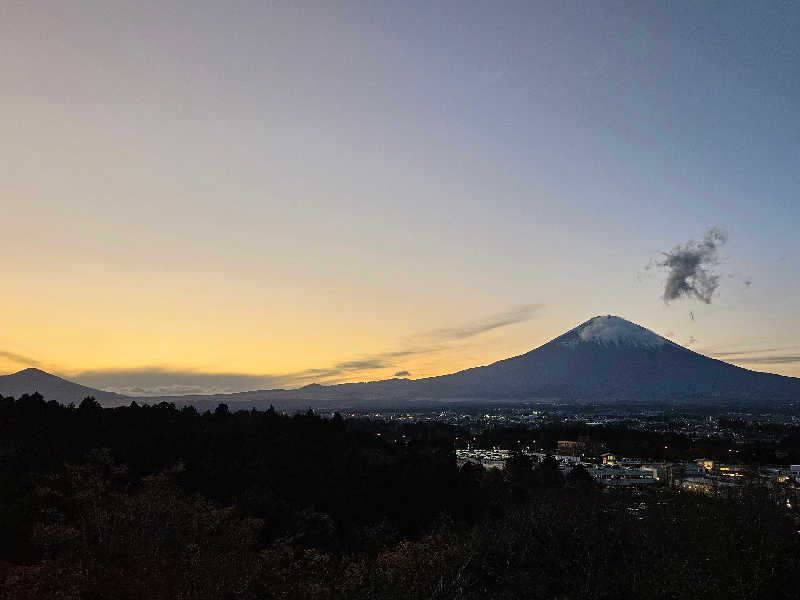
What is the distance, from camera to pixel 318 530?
2905 centimetres

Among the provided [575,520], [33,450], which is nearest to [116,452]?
[33,450]

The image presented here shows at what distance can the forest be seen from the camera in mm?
18219

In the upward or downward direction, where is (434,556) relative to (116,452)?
downward

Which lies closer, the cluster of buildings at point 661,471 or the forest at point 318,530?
the forest at point 318,530

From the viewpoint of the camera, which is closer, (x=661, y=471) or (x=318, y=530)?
(x=318, y=530)

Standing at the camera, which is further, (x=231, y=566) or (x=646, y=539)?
(x=646, y=539)

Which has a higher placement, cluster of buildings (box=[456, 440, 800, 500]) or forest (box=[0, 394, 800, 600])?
forest (box=[0, 394, 800, 600])

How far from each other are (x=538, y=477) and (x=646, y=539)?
2914 centimetres

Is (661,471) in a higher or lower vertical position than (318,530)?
lower

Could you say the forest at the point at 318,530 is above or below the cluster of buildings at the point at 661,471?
above

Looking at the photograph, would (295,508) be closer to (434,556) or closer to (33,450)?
(434,556)

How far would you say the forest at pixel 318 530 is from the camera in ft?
59.8

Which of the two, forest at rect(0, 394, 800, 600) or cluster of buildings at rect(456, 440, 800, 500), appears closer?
forest at rect(0, 394, 800, 600)

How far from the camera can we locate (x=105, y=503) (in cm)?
2647
